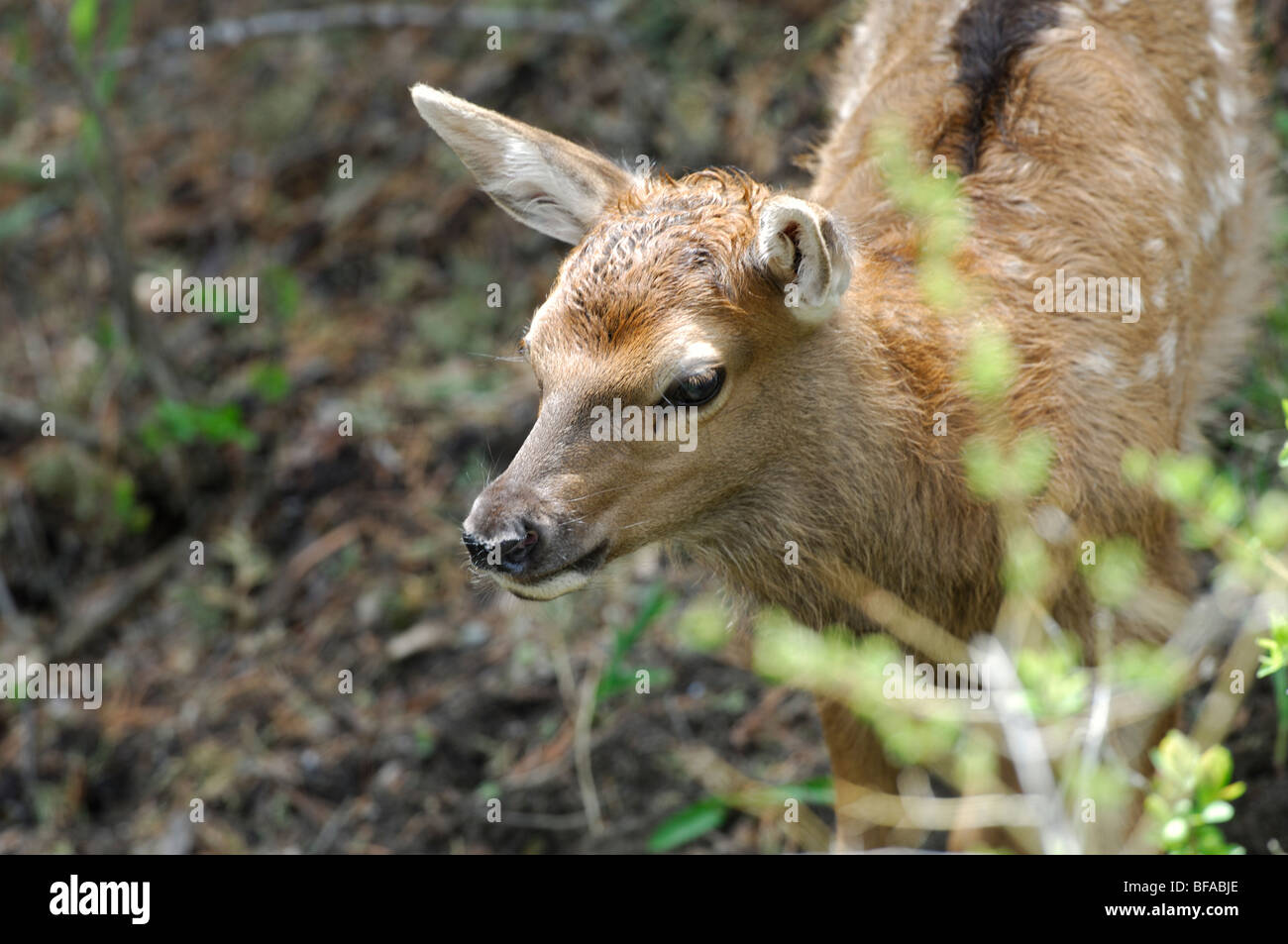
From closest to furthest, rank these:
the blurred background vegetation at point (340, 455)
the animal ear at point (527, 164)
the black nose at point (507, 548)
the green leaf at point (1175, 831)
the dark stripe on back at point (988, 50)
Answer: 1. the green leaf at point (1175, 831)
2. the black nose at point (507, 548)
3. the animal ear at point (527, 164)
4. the dark stripe on back at point (988, 50)
5. the blurred background vegetation at point (340, 455)

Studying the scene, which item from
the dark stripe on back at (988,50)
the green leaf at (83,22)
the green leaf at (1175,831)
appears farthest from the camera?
the green leaf at (83,22)

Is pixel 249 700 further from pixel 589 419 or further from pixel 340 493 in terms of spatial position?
pixel 589 419

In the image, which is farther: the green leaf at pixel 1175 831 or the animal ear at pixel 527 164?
the animal ear at pixel 527 164

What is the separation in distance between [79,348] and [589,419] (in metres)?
5.74

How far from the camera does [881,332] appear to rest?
4.23 meters

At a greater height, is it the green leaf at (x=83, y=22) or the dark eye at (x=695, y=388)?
the green leaf at (x=83, y=22)

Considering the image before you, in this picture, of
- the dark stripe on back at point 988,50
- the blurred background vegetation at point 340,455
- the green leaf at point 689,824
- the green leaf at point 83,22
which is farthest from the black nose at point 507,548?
the green leaf at point 83,22

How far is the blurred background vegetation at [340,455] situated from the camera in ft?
19.5

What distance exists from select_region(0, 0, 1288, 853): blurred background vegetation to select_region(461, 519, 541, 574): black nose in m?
1.12

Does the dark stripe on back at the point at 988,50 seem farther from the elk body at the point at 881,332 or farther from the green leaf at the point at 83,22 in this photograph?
the green leaf at the point at 83,22

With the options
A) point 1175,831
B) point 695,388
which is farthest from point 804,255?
point 1175,831

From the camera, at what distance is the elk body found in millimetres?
3873

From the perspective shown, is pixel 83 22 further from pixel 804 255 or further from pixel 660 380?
pixel 804 255

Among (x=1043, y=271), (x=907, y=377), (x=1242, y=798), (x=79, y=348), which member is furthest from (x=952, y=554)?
(x=79, y=348)
